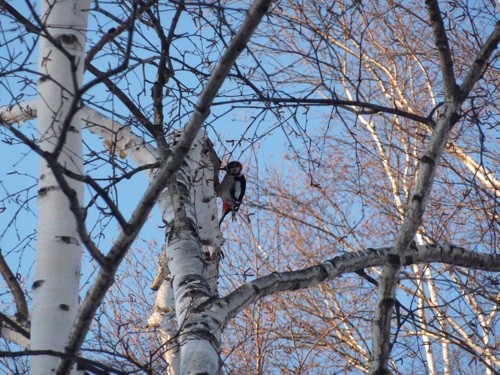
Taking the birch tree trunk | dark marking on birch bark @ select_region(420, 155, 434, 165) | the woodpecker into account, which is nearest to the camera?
the birch tree trunk

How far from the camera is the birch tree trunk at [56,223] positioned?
2342mm

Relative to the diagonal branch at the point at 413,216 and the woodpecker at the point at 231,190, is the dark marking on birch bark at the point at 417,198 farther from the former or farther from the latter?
the woodpecker at the point at 231,190

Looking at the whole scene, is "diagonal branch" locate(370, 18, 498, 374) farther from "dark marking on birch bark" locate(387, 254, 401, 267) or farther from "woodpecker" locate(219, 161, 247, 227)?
"woodpecker" locate(219, 161, 247, 227)

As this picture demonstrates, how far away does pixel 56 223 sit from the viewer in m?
2.48

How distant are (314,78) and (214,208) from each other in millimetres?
3482

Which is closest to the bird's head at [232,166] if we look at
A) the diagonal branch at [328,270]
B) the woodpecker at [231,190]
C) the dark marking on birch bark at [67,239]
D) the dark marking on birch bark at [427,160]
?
the woodpecker at [231,190]

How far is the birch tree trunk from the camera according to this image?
2.34 metres

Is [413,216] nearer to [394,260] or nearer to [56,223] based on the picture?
[394,260]

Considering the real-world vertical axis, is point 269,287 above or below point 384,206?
below

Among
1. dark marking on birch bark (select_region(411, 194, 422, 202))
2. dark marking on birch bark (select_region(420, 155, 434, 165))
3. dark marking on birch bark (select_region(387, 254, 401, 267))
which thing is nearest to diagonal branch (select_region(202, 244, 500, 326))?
dark marking on birch bark (select_region(387, 254, 401, 267))

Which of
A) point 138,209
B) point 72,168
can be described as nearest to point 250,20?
point 138,209

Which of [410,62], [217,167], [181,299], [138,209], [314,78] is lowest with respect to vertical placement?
[138,209]

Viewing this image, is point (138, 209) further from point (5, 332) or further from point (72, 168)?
point (5, 332)

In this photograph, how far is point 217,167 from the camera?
15.8ft
